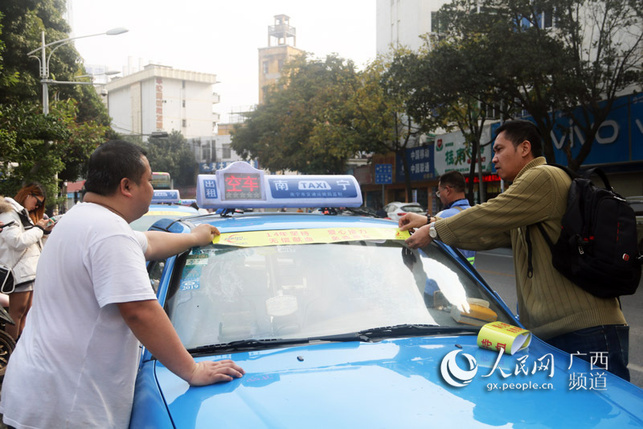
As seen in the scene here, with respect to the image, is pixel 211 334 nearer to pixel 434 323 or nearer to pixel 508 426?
pixel 434 323

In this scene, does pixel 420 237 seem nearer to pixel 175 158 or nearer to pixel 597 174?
pixel 597 174

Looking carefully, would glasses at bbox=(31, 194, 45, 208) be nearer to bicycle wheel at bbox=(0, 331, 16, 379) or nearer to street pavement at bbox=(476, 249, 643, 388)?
bicycle wheel at bbox=(0, 331, 16, 379)

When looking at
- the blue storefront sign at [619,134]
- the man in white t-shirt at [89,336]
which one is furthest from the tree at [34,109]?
the blue storefront sign at [619,134]

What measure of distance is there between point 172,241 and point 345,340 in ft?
2.79

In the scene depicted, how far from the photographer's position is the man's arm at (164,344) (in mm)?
1871

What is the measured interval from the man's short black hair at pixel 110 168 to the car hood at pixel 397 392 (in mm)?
690

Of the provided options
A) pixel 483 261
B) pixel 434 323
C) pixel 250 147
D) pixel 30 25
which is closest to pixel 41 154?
pixel 30 25

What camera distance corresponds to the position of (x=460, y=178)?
18.1ft

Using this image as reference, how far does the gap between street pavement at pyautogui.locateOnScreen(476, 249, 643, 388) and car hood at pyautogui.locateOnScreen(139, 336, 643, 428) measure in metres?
3.22

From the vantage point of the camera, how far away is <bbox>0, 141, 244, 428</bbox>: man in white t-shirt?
1.88 metres

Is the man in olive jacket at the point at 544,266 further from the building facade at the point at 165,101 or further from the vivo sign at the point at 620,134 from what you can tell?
the building facade at the point at 165,101

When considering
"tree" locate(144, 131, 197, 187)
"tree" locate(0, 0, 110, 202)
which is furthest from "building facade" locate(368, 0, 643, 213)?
"tree" locate(144, 131, 197, 187)

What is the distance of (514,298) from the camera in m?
9.00

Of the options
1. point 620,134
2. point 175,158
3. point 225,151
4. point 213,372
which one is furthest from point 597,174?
point 225,151
